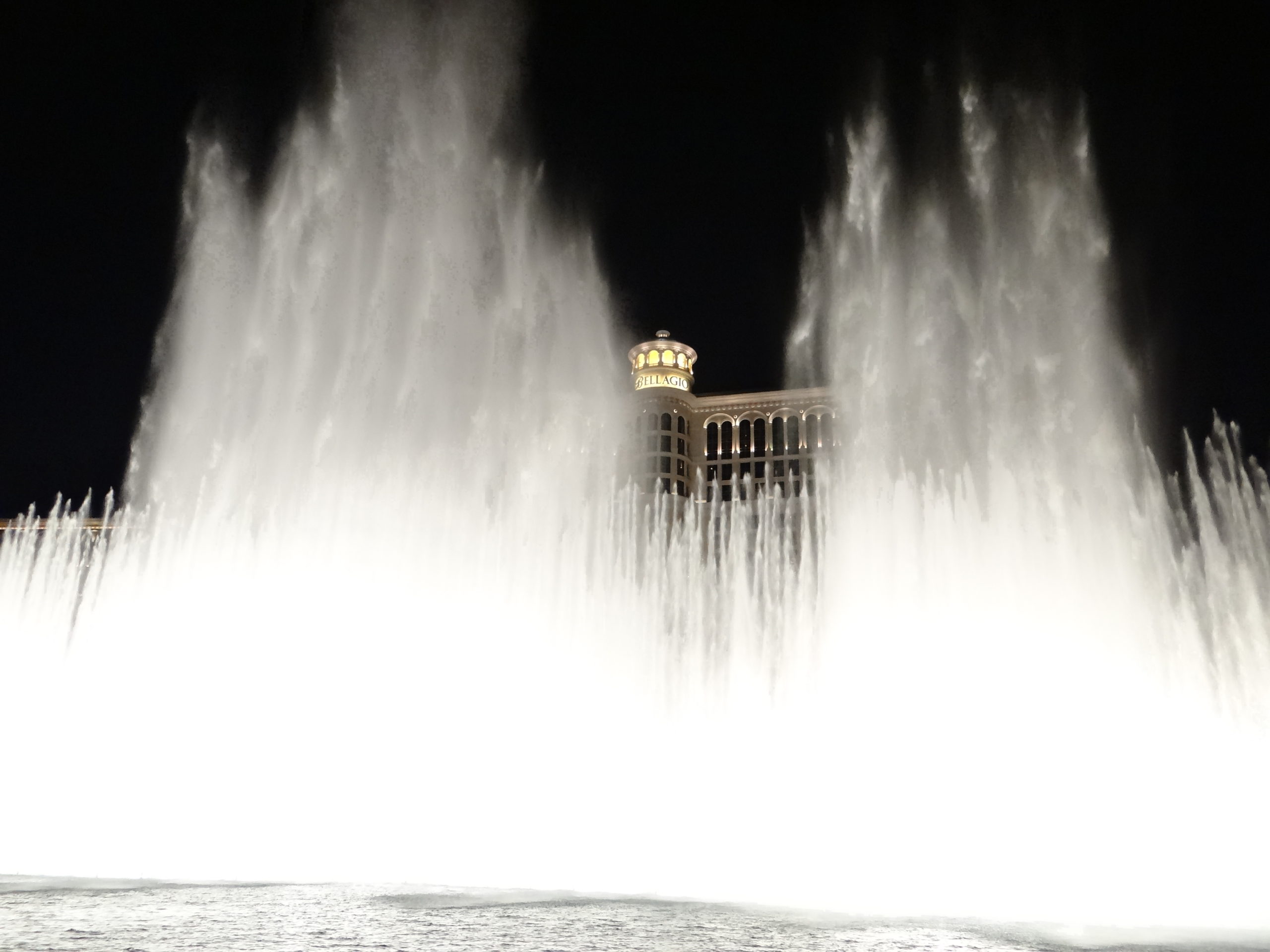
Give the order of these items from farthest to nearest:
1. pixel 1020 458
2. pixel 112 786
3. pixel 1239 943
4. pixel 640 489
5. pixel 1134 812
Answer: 1. pixel 640 489
2. pixel 1020 458
3. pixel 112 786
4. pixel 1134 812
5. pixel 1239 943

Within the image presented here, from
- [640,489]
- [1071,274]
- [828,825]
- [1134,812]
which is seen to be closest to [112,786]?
[828,825]

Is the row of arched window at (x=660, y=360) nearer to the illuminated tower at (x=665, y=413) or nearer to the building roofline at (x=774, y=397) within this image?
the illuminated tower at (x=665, y=413)

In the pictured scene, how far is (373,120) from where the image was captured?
31172mm

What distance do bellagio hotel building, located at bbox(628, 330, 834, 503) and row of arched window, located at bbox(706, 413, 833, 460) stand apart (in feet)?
0.15

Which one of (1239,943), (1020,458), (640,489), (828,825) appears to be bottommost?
(1239,943)

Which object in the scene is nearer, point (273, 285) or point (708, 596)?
point (708, 596)

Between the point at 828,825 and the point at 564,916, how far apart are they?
295 inches

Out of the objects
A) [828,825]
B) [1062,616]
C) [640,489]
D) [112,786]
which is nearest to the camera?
[828,825]

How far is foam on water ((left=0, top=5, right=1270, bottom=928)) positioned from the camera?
17.2 m

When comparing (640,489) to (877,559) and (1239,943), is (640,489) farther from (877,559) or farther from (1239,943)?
(1239,943)

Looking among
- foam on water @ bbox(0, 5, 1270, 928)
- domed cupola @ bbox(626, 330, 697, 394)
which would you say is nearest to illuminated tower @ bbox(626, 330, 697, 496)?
domed cupola @ bbox(626, 330, 697, 394)

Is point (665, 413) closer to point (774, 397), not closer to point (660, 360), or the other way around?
point (660, 360)


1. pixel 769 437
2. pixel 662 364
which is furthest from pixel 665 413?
pixel 769 437

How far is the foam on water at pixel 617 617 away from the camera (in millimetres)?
17234
